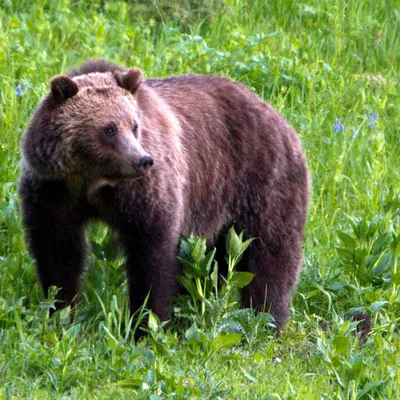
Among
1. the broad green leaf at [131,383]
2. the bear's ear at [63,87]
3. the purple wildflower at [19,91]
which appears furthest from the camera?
the purple wildflower at [19,91]

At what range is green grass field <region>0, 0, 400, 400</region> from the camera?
4.63m

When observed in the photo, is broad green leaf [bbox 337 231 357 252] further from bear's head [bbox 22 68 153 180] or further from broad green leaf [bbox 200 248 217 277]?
bear's head [bbox 22 68 153 180]

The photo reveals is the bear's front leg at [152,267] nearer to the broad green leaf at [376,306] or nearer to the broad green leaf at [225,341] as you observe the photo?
the broad green leaf at [225,341]

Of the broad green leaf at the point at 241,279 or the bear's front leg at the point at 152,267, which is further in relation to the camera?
the broad green leaf at the point at 241,279

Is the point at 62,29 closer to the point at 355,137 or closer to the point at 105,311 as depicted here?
the point at 355,137

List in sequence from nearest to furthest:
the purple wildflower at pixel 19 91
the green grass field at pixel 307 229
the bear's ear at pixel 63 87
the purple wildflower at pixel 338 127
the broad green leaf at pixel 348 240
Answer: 1. the green grass field at pixel 307 229
2. the bear's ear at pixel 63 87
3. the broad green leaf at pixel 348 240
4. the purple wildflower at pixel 19 91
5. the purple wildflower at pixel 338 127

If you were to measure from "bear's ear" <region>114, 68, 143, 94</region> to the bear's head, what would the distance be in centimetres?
12

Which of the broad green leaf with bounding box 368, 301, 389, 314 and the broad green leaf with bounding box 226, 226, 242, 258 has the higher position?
the broad green leaf with bounding box 226, 226, 242, 258

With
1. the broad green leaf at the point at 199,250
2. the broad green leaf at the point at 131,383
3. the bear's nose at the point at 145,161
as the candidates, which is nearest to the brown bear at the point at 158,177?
the bear's nose at the point at 145,161

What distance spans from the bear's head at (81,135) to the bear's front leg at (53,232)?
17 centimetres

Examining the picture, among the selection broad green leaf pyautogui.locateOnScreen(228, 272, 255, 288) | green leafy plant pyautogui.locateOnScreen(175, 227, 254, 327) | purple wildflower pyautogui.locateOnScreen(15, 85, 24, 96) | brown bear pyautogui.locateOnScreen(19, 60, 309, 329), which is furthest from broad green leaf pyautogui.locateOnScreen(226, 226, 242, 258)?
purple wildflower pyautogui.locateOnScreen(15, 85, 24, 96)

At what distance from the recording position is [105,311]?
532cm

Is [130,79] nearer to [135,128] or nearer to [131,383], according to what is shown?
[135,128]

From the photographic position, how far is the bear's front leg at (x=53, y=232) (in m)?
5.27
